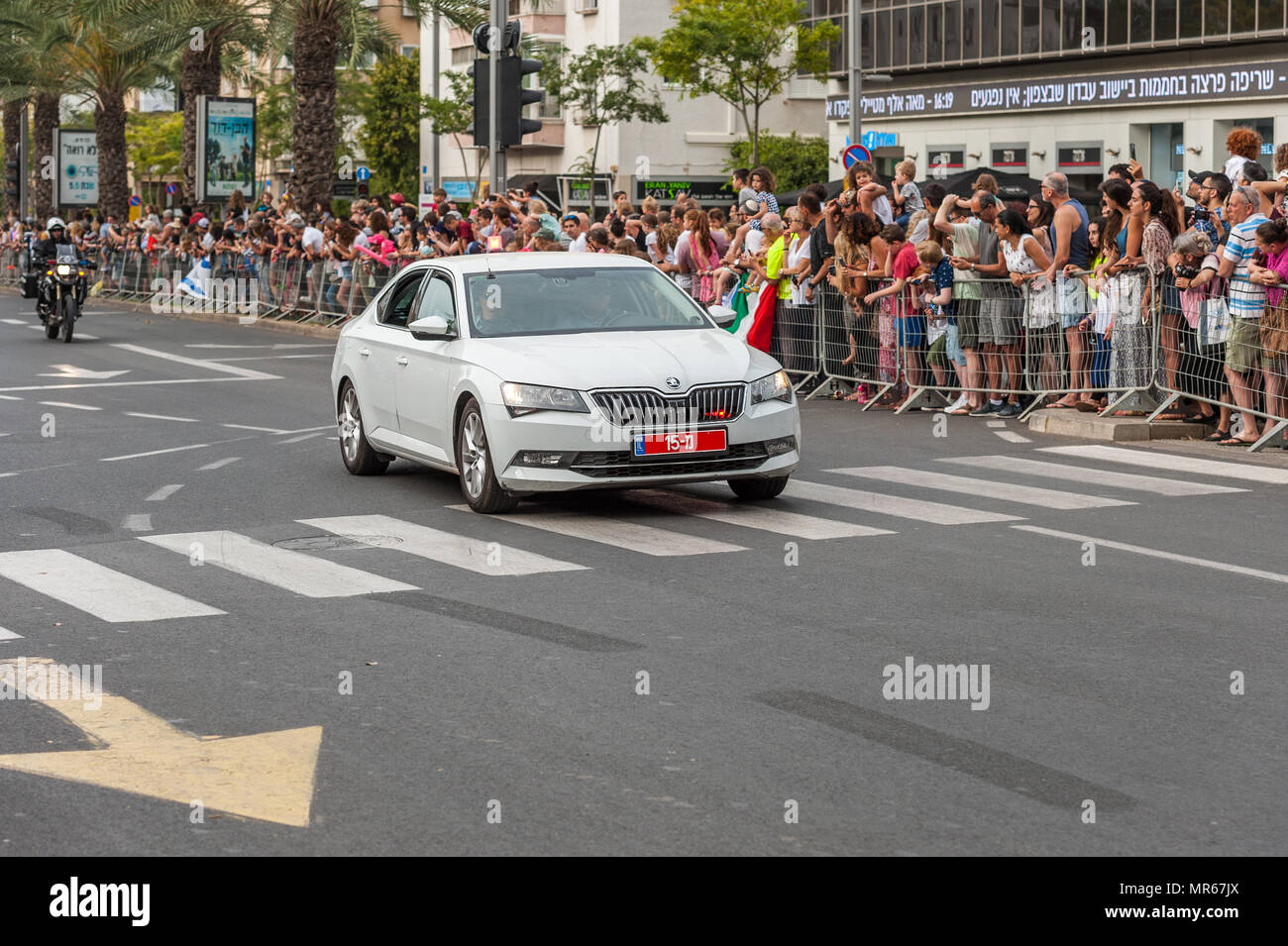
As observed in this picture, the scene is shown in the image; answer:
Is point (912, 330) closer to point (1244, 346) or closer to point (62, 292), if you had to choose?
point (1244, 346)

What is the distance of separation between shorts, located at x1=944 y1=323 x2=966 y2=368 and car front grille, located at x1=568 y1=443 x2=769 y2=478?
19.3 feet

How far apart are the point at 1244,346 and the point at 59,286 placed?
2020 cm

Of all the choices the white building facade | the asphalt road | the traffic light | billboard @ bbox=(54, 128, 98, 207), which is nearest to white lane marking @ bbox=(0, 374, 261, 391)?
the asphalt road

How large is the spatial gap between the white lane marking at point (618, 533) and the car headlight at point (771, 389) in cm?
107

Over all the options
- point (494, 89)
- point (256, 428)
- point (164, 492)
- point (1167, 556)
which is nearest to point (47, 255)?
point (494, 89)

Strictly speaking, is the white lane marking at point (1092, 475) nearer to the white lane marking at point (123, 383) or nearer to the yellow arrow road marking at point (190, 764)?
the yellow arrow road marking at point (190, 764)

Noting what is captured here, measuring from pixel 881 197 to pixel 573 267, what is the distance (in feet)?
24.6

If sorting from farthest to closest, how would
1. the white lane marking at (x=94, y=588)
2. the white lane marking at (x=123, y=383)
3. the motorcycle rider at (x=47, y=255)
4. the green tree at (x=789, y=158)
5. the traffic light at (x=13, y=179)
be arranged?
the green tree at (x=789, y=158), the traffic light at (x=13, y=179), the motorcycle rider at (x=47, y=255), the white lane marking at (x=123, y=383), the white lane marking at (x=94, y=588)

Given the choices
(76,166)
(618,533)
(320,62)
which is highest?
(76,166)

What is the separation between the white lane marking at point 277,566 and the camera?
31.0 feet

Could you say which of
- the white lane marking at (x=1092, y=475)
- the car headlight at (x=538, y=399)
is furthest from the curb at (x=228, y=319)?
the car headlight at (x=538, y=399)

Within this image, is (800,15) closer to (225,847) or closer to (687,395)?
(687,395)

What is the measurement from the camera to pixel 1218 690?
7188 mm

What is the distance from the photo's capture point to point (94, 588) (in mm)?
9508
